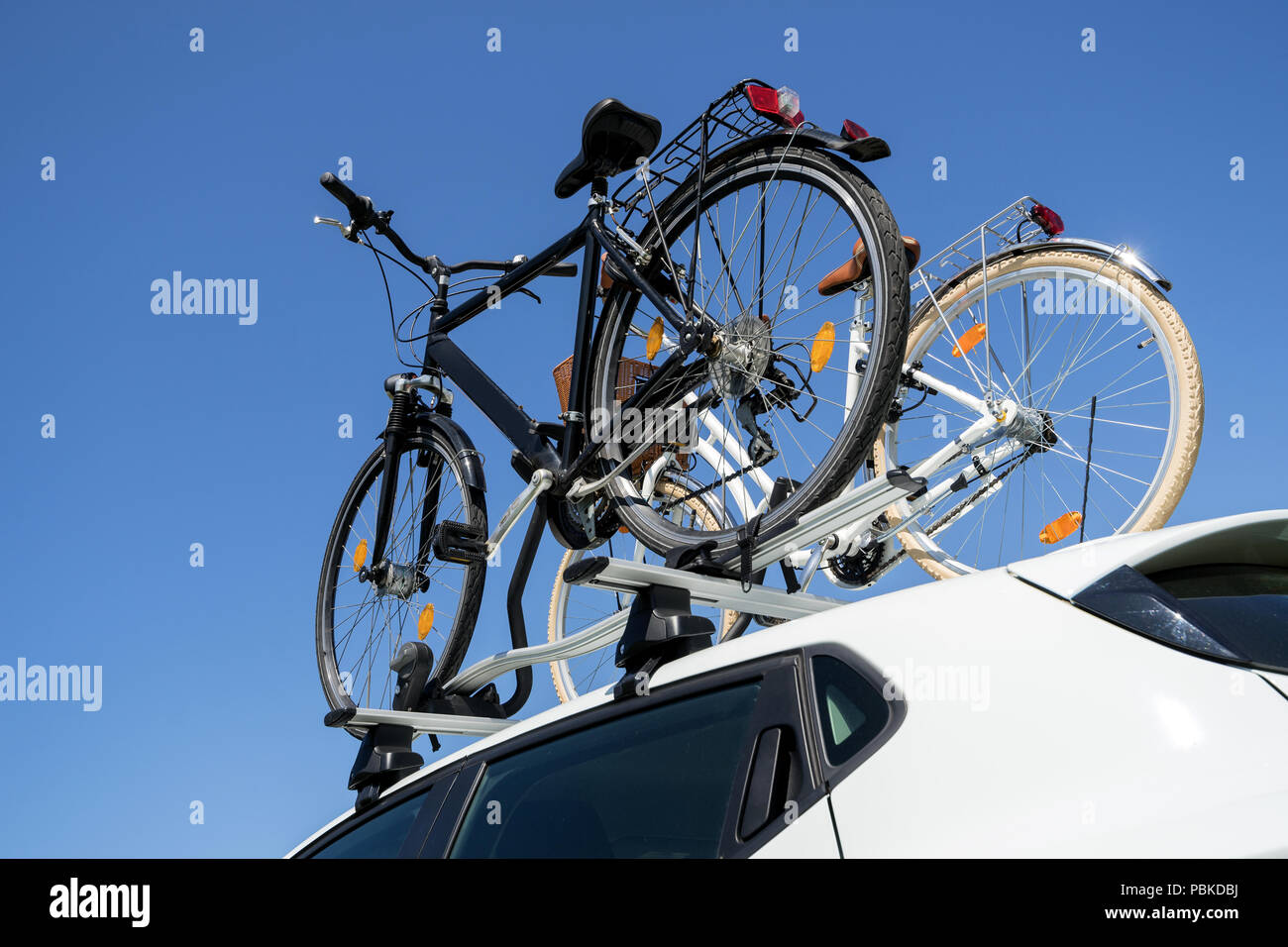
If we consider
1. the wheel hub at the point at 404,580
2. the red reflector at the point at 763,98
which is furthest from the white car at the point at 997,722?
the wheel hub at the point at 404,580

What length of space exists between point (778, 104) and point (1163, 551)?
81.6 inches

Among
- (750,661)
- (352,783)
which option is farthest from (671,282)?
(750,661)

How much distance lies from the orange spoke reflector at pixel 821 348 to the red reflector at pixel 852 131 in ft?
1.61

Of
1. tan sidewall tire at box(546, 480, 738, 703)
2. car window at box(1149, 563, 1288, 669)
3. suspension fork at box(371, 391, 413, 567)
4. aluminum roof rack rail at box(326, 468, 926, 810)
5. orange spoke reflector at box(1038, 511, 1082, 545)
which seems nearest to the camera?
car window at box(1149, 563, 1288, 669)

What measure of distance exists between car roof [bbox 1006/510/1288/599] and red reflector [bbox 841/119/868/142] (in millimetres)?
1727

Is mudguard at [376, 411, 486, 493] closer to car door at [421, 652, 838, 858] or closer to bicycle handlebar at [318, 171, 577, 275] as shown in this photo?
bicycle handlebar at [318, 171, 577, 275]

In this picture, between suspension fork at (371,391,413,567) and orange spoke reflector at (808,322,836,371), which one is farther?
suspension fork at (371,391,413,567)

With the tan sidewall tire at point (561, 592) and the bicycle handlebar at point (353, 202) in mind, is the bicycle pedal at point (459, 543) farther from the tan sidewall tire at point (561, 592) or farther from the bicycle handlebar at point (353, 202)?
the bicycle handlebar at point (353, 202)

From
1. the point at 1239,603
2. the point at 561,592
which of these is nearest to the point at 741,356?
the point at 1239,603

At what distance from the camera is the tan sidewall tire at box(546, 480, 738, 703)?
4.08m

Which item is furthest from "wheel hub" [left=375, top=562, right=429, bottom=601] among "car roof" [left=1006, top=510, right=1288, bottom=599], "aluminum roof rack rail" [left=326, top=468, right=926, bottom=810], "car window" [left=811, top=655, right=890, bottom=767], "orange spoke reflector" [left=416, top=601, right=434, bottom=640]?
"car roof" [left=1006, top=510, right=1288, bottom=599]
